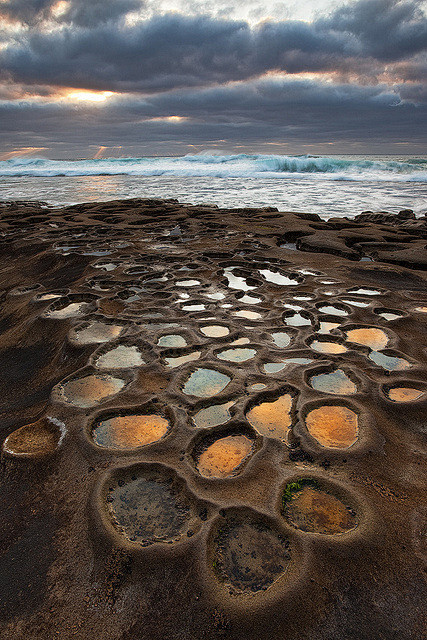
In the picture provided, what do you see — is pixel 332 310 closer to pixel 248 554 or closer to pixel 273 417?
pixel 273 417

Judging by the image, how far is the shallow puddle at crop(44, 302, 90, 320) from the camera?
3822mm

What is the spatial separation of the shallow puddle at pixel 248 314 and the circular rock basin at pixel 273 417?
1.35 meters

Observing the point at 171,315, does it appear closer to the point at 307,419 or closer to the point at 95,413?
the point at 95,413

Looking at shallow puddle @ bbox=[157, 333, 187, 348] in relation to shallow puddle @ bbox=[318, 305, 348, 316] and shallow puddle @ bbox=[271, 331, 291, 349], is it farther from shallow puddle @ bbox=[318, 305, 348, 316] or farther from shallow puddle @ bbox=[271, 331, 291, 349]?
shallow puddle @ bbox=[318, 305, 348, 316]

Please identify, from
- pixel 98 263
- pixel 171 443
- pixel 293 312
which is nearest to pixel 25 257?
pixel 98 263

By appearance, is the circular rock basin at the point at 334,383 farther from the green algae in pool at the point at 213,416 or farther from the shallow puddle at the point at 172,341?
the shallow puddle at the point at 172,341

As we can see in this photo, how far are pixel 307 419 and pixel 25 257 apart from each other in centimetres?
599

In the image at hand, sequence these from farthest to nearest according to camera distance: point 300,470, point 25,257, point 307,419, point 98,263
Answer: point 25,257 → point 98,263 → point 307,419 → point 300,470

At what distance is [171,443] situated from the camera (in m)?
2.07

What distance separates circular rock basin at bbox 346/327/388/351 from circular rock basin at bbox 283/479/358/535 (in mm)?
1672

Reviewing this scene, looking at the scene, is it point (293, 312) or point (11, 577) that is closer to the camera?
point (11, 577)

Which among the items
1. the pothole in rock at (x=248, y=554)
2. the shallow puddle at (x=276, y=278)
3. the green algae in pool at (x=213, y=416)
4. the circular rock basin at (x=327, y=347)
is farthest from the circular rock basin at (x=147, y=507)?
the shallow puddle at (x=276, y=278)

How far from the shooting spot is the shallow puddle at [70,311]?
12.5 feet

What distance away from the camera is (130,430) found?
Result: 222cm
